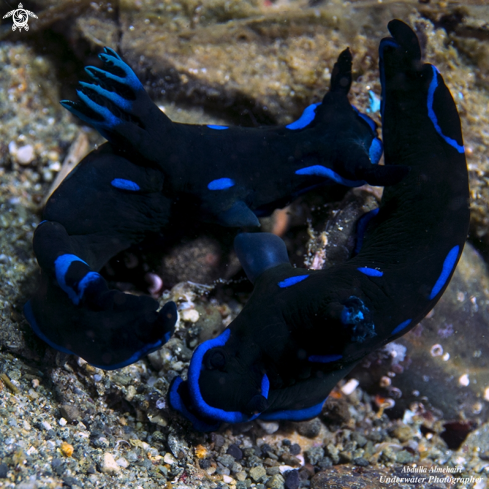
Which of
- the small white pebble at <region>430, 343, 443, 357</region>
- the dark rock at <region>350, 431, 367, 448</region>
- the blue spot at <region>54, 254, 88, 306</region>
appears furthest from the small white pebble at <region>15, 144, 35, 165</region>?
the small white pebble at <region>430, 343, 443, 357</region>

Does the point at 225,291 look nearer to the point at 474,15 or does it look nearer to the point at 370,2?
the point at 370,2

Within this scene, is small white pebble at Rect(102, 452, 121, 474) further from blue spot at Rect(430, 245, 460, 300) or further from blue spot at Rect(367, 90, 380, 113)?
blue spot at Rect(367, 90, 380, 113)

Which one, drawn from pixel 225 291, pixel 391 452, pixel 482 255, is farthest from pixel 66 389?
pixel 482 255

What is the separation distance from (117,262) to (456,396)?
363 centimetres

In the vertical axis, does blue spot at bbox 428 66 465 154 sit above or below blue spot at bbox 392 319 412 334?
above

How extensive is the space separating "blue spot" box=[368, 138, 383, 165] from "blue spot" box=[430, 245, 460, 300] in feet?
3.55

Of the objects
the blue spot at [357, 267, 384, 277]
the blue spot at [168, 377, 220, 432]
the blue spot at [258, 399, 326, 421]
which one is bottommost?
the blue spot at [258, 399, 326, 421]

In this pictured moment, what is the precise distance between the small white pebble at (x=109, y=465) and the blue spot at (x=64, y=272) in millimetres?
1011

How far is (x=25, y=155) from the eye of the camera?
4734mm

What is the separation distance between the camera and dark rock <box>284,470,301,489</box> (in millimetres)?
3086

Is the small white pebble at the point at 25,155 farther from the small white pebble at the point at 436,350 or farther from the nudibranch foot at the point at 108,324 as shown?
the small white pebble at the point at 436,350

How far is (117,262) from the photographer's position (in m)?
4.01

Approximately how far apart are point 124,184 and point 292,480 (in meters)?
2.62

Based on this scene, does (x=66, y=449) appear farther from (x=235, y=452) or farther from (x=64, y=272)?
(x=235, y=452)
